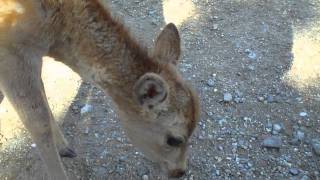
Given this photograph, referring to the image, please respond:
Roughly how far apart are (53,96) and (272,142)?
8.19 ft

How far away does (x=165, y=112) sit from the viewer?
3893mm

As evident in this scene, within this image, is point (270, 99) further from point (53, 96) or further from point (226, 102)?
point (53, 96)

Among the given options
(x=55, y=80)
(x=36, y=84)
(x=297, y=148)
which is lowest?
(x=297, y=148)

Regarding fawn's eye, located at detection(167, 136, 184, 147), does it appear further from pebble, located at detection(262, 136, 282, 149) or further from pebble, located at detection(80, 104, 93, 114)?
pebble, located at detection(80, 104, 93, 114)

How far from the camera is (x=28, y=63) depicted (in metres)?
4.01

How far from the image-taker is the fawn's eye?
4031mm

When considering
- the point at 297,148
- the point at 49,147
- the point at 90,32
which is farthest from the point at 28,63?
the point at 297,148

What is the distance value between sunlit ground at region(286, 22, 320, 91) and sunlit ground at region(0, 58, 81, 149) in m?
2.60

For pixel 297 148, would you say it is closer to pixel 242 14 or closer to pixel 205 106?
pixel 205 106

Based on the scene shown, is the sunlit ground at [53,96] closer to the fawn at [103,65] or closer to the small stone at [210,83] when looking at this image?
the fawn at [103,65]

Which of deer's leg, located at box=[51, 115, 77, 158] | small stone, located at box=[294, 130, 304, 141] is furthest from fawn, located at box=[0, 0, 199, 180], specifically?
small stone, located at box=[294, 130, 304, 141]

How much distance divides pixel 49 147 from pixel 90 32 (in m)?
1.15

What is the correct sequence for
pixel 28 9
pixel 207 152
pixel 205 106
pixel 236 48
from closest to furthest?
pixel 28 9 < pixel 207 152 < pixel 205 106 < pixel 236 48

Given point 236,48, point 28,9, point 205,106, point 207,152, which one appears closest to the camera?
point 28,9
